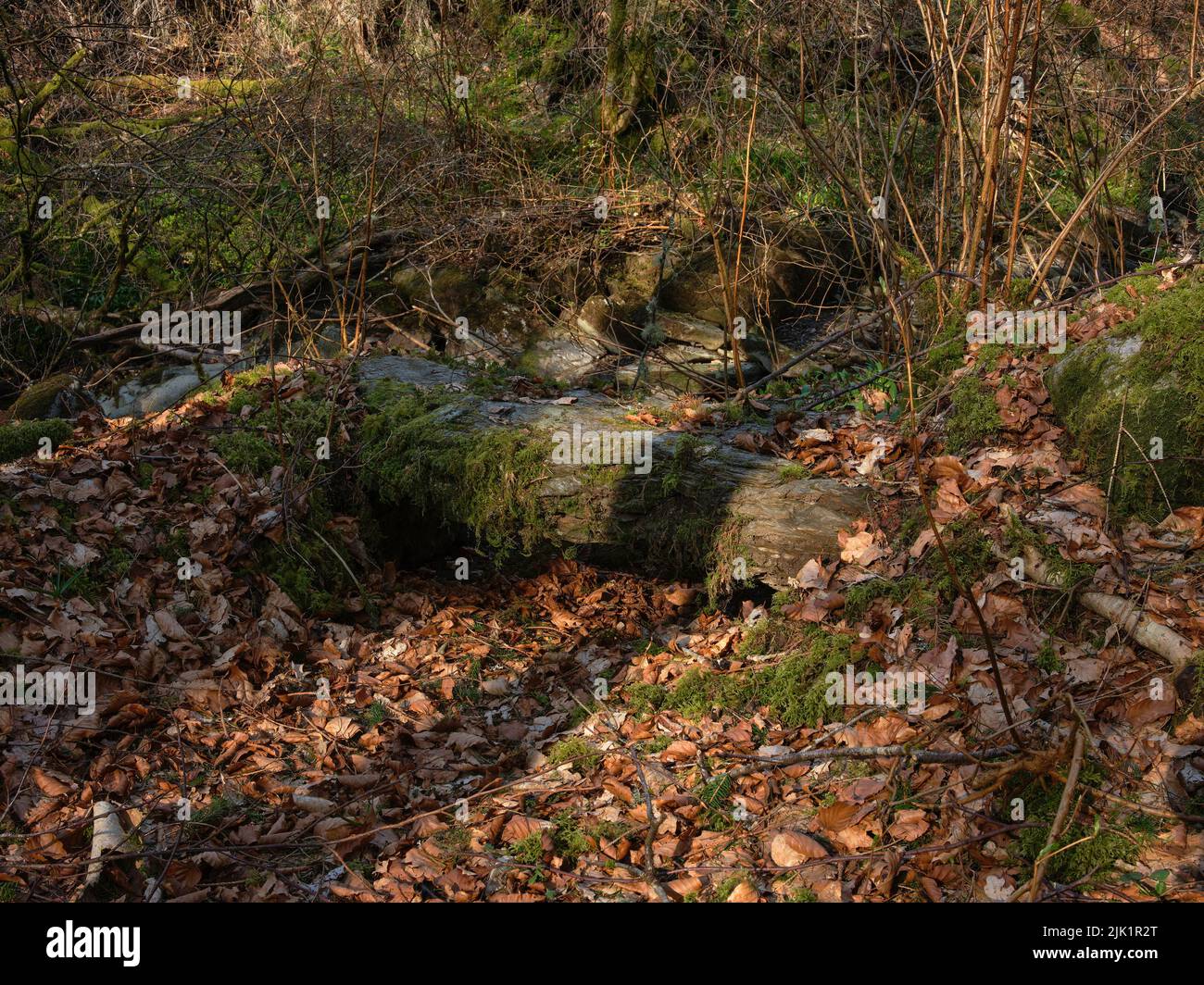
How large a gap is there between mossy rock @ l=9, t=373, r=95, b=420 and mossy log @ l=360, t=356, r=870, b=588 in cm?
278

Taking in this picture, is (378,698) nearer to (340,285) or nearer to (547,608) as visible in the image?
(547,608)

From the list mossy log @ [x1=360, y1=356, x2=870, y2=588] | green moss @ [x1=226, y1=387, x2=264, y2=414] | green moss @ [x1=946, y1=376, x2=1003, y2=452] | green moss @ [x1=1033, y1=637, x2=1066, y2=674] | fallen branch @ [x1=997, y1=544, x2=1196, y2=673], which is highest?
green moss @ [x1=226, y1=387, x2=264, y2=414]

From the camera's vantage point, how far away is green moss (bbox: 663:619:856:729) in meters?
4.14

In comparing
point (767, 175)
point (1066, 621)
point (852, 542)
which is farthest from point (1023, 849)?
point (767, 175)

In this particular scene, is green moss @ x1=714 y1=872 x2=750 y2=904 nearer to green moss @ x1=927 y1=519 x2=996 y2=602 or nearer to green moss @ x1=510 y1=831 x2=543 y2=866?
green moss @ x1=510 y1=831 x2=543 y2=866

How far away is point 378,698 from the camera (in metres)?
4.77

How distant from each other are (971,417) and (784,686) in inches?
74.5

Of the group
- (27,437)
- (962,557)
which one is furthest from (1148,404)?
(27,437)

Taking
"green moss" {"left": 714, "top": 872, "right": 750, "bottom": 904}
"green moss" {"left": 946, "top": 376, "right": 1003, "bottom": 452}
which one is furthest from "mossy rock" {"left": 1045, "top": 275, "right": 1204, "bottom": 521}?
"green moss" {"left": 714, "top": 872, "right": 750, "bottom": 904}

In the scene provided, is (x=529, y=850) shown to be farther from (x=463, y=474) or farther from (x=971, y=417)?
(x=971, y=417)

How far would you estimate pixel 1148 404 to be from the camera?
437cm

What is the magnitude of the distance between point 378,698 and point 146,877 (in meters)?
1.49

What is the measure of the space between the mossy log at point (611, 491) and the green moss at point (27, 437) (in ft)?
6.32

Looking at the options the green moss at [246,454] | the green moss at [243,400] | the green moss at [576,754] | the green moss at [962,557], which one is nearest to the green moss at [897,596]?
the green moss at [962,557]
